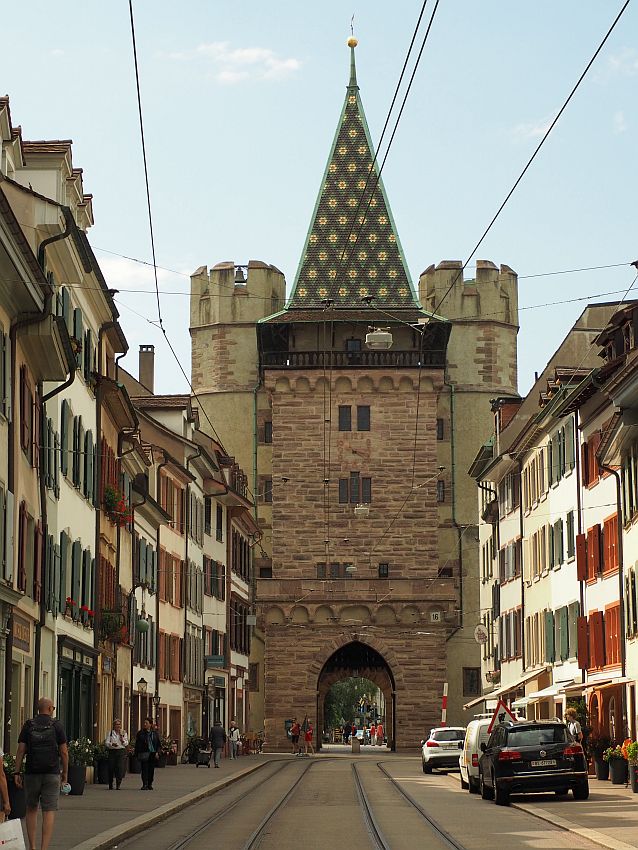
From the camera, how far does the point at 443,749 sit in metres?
43.1

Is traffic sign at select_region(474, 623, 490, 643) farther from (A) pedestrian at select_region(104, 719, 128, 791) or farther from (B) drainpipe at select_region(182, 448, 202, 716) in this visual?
(A) pedestrian at select_region(104, 719, 128, 791)

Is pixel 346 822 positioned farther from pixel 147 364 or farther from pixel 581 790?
pixel 147 364

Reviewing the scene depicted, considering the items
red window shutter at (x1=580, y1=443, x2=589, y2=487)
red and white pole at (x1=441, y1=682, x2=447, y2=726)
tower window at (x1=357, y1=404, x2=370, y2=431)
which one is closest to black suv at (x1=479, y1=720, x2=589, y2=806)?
red window shutter at (x1=580, y1=443, x2=589, y2=487)

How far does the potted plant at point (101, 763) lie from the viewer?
3203 cm

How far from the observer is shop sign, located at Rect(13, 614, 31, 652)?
82.5 feet

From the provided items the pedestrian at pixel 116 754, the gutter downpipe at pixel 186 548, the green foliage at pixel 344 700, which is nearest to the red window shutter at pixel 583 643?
the pedestrian at pixel 116 754

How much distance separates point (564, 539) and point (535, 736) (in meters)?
18.1

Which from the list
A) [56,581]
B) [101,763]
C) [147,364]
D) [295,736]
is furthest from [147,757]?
[147,364]

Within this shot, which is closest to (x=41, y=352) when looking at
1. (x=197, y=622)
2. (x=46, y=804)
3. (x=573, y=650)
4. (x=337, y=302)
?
(x=46, y=804)

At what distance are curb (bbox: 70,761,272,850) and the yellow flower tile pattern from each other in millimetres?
45942

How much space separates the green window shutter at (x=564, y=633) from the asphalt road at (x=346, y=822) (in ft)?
28.5

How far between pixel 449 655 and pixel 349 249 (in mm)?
20145

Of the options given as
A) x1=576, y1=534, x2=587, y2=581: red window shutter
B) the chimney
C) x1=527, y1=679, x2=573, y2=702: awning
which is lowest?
x1=527, y1=679, x2=573, y2=702: awning

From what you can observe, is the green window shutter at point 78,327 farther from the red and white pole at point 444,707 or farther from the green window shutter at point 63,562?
the red and white pole at point 444,707
